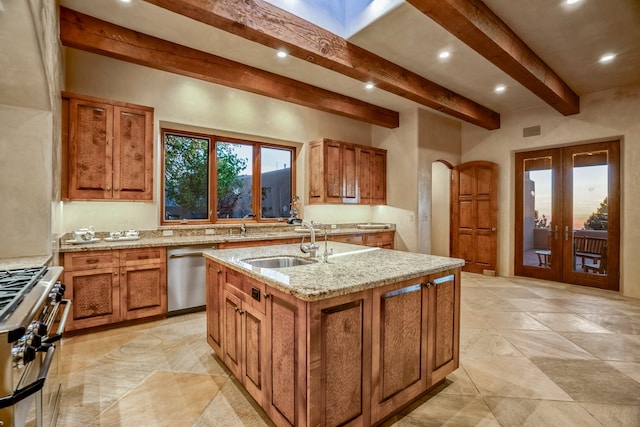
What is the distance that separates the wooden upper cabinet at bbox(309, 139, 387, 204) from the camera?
5195mm

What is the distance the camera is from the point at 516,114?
219 inches

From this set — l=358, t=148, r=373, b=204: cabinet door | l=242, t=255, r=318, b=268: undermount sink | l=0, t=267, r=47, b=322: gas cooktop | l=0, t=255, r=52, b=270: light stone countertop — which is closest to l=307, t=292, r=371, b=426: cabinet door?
l=242, t=255, r=318, b=268: undermount sink

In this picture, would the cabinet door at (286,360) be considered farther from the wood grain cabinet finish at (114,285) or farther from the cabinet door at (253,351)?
the wood grain cabinet finish at (114,285)

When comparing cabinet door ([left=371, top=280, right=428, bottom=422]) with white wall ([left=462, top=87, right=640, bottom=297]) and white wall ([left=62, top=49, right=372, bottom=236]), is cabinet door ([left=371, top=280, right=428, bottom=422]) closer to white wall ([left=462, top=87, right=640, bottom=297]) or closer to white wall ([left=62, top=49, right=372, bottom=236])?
white wall ([left=62, top=49, right=372, bottom=236])

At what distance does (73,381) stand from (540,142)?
22.9 ft

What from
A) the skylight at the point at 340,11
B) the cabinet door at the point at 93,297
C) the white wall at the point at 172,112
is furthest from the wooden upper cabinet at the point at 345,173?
the cabinet door at the point at 93,297

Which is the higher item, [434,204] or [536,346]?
[434,204]

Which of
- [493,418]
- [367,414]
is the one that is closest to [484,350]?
[493,418]

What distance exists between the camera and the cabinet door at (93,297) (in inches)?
118

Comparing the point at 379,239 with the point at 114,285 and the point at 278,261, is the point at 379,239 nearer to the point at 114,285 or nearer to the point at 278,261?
the point at 278,261

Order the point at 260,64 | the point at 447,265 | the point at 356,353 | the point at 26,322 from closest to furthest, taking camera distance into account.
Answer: the point at 26,322 → the point at 356,353 → the point at 447,265 → the point at 260,64

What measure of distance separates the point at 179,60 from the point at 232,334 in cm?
305

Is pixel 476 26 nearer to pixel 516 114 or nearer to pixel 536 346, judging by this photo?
pixel 536 346

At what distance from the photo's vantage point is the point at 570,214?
16.7 ft
